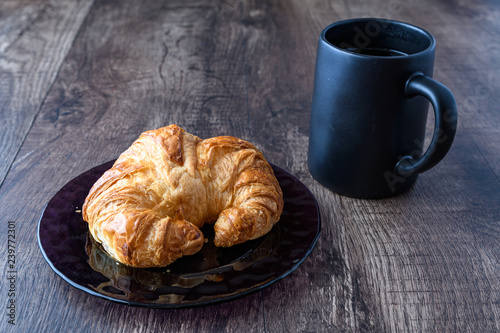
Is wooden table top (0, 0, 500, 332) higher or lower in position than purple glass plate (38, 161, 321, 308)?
lower

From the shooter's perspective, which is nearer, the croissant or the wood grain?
the croissant

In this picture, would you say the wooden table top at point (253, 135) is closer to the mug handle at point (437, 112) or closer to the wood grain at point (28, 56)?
the wood grain at point (28, 56)

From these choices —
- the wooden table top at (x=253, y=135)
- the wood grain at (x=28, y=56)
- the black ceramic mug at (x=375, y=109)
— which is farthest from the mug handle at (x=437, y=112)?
the wood grain at (x=28, y=56)

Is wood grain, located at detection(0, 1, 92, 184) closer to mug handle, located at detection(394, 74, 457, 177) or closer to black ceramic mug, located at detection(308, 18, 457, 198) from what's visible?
black ceramic mug, located at detection(308, 18, 457, 198)

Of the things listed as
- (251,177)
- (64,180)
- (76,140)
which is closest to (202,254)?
(251,177)

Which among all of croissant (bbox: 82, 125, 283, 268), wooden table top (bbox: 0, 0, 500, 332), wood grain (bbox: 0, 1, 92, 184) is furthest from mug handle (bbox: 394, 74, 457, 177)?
wood grain (bbox: 0, 1, 92, 184)

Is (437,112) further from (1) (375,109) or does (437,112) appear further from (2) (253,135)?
(2) (253,135)

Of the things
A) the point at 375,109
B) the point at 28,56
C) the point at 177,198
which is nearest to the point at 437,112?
the point at 375,109
